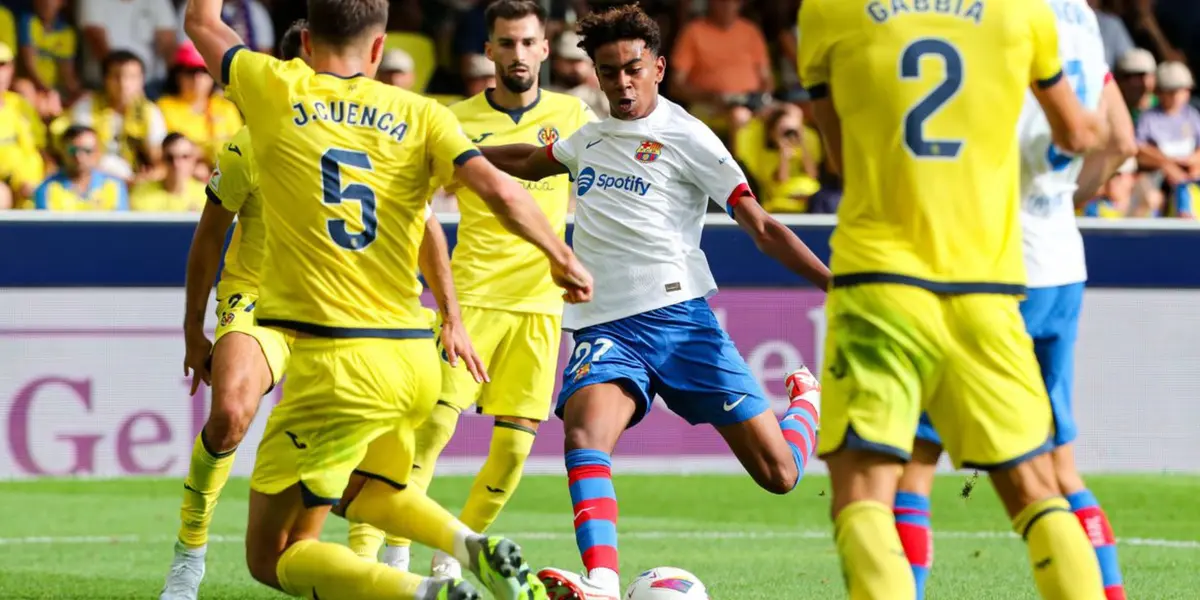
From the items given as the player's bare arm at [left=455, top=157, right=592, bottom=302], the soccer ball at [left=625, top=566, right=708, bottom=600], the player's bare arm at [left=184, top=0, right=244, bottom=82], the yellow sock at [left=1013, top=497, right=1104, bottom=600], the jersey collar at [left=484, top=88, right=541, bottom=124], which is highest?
the player's bare arm at [left=184, top=0, right=244, bottom=82]

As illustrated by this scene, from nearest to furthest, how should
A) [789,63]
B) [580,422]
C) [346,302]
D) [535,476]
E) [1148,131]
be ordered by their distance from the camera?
[346,302] → [580,422] → [535,476] → [1148,131] → [789,63]

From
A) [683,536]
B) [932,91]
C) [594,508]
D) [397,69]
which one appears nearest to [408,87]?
[397,69]

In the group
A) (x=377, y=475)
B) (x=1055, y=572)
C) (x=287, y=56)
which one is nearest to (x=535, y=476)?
(x=287, y=56)

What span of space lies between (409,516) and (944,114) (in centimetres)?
204

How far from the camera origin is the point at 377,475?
18.5 feet

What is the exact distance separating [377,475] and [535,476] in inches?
239

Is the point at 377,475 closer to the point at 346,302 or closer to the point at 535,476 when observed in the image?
the point at 346,302

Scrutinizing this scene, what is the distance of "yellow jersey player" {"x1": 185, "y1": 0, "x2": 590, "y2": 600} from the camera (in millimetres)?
5320

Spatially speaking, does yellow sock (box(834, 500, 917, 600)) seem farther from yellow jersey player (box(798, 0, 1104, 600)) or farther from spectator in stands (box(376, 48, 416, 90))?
spectator in stands (box(376, 48, 416, 90))

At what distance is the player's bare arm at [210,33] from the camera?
5672 millimetres

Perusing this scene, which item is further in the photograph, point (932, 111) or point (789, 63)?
point (789, 63)

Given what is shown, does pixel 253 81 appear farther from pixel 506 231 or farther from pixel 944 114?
pixel 506 231

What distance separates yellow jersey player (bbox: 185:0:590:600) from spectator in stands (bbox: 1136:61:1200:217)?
32.2 ft

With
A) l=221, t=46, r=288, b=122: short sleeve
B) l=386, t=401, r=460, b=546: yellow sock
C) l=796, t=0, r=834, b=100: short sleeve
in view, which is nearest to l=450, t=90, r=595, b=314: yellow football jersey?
l=386, t=401, r=460, b=546: yellow sock
